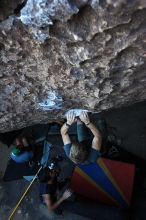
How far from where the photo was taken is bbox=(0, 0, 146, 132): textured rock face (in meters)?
1.28

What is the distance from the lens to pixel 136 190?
3.59 metres

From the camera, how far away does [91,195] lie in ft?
11.4

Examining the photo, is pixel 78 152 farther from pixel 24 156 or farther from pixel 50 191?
pixel 24 156

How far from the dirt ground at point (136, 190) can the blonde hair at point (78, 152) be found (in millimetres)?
1220

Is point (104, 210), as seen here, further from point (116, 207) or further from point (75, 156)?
point (75, 156)

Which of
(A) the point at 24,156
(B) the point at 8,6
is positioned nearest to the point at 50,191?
(A) the point at 24,156

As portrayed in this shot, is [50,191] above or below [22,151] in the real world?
below

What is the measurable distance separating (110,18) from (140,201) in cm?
271

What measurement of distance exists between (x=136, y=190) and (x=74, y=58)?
98.6 inches

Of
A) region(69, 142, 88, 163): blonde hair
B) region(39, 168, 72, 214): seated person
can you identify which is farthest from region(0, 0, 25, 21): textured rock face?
region(39, 168, 72, 214): seated person

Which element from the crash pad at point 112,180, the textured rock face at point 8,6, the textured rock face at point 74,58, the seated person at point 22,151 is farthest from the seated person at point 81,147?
the seated person at point 22,151

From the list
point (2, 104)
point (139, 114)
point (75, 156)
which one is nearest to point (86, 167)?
point (75, 156)

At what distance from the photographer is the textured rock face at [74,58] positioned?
128cm

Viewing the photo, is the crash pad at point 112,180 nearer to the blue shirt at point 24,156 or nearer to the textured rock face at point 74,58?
the blue shirt at point 24,156
